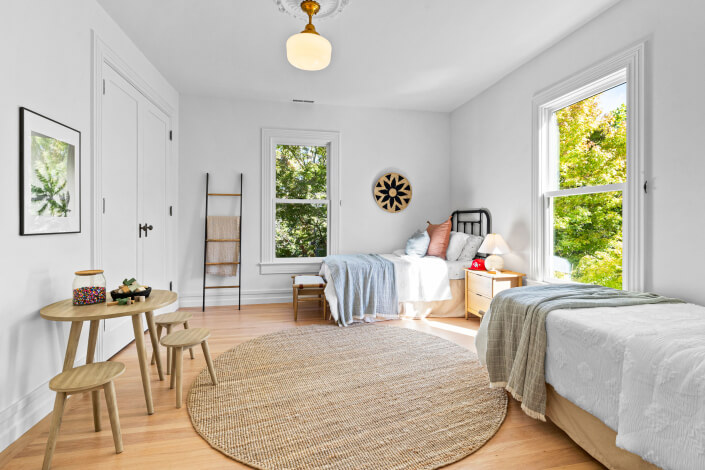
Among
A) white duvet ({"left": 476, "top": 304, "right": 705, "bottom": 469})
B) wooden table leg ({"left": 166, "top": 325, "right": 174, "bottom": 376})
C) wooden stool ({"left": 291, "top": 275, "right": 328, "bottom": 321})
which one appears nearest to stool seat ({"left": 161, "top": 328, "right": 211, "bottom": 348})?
wooden table leg ({"left": 166, "top": 325, "right": 174, "bottom": 376})

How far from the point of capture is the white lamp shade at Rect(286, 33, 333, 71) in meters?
2.14

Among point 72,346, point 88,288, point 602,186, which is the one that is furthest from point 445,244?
point 72,346

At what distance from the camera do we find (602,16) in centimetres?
280

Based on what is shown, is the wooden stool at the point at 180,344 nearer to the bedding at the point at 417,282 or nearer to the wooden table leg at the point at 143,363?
the wooden table leg at the point at 143,363

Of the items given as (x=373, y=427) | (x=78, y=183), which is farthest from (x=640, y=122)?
(x=78, y=183)

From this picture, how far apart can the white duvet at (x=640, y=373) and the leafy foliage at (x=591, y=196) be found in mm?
992

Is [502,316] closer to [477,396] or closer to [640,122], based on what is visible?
[477,396]

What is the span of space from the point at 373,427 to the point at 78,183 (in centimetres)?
244

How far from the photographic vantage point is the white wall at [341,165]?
4.69 meters

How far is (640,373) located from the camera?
4.60 feet

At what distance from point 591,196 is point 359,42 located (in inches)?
94.5

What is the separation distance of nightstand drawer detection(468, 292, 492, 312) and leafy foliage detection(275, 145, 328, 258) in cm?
208

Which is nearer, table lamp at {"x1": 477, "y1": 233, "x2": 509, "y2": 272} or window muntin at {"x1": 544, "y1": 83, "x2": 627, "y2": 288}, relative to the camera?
window muntin at {"x1": 544, "y1": 83, "x2": 627, "y2": 288}

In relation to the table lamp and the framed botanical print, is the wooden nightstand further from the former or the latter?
the framed botanical print
